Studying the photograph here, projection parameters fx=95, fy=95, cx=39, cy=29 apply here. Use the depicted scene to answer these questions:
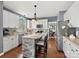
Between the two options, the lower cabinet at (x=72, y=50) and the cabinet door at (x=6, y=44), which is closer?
the lower cabinet at (x=72, y=50)

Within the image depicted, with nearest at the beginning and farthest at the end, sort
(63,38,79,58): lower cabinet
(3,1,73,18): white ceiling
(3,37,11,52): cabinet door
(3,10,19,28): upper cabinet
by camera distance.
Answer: (63,38,79,58): lower cabinet < (3,1,73,18): white ceiling < (3,37,11,52): cabinet door < (3,10,19,28): upper cabinet

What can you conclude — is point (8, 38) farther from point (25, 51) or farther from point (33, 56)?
point (33, 56)

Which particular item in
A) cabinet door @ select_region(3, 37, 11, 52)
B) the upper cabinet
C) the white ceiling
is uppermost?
the white ceiling

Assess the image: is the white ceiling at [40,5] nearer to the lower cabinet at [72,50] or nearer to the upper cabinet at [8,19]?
the upper cabinet at [8,19]

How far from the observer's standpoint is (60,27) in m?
5.36

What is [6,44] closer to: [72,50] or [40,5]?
[40,5]

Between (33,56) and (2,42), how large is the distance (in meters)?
1.54

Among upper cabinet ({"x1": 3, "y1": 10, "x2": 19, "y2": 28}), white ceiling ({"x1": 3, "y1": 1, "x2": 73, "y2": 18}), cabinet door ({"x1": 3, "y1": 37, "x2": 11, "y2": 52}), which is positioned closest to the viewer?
white ceiling ({"x1": 3, "y1": 1, "x2": 73, "y2": 18})

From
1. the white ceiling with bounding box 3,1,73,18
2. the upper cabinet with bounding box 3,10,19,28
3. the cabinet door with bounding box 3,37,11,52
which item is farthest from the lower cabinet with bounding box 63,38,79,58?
the upper cabinet with bounding box 3,10,19,28

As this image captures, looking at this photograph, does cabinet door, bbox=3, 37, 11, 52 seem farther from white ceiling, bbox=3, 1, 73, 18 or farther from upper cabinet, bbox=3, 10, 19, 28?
white ceiling, bbox=3, 1, 73, 18

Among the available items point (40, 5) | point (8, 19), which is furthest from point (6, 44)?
point (40, 5)

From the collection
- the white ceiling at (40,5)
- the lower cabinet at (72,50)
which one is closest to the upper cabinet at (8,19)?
the white ceiling at (40,5)

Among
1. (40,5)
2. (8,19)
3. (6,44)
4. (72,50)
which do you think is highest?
(40,5)

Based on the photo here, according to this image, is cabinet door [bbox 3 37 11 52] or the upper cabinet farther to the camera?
the upper cabinet
